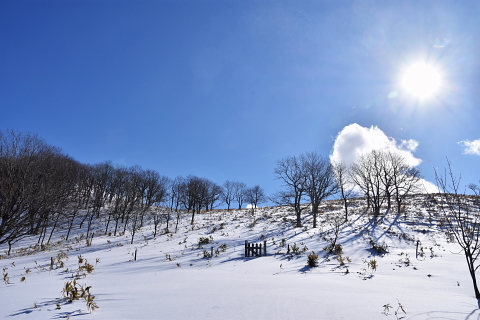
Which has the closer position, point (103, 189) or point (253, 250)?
point (253, 250)

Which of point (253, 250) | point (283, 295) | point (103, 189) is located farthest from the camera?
point (103, 189)

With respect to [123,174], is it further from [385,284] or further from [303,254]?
[385,284]

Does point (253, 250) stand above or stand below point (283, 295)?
below

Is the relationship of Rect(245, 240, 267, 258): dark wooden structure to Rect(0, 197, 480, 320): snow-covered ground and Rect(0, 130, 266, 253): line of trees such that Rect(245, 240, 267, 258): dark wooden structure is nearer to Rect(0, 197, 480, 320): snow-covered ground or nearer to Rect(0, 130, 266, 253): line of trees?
Rect(0, 197, 480, 320): snow-covered ground

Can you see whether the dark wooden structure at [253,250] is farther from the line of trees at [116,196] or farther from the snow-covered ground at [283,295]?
the line of trees at [116,196]

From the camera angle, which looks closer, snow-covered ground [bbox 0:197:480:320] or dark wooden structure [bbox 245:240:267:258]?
snow-covered ground [bbox 0:197:480:320]

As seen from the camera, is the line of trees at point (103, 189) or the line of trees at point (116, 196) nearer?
the line of trees at point (103, 189)

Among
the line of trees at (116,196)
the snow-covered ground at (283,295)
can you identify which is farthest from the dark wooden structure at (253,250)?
the line of trees at (116,196)

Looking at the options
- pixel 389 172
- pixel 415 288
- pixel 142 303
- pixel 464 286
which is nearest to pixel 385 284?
pixel 415 288

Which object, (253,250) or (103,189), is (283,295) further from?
(103,189)

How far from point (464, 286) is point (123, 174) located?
56.4m

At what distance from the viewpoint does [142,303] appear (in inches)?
221

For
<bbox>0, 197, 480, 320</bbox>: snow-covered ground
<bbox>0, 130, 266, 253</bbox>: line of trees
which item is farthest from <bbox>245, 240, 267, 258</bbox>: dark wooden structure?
<bbox>0, 130, 266, 253</bbox>: line of trees

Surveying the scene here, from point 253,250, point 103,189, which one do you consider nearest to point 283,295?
point 253,250
